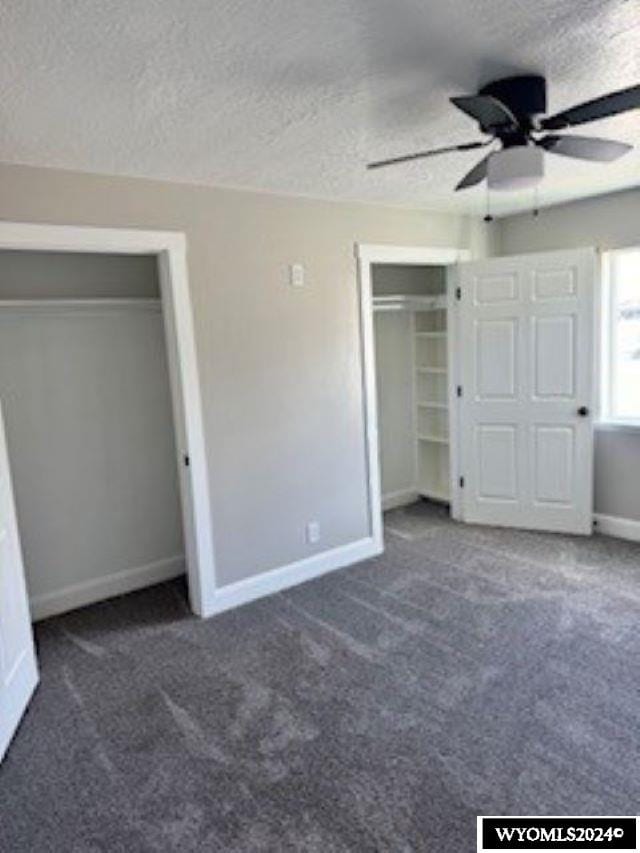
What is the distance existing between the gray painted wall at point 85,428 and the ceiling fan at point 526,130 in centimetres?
242

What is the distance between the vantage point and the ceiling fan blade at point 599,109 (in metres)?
1.77

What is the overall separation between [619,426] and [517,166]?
2759 mm

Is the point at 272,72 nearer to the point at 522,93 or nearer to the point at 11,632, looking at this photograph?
the point at 522,93

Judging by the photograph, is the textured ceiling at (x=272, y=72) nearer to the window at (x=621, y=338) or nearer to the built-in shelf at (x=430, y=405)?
the window at (x=621, y=338)

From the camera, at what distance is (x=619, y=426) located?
4.25 m

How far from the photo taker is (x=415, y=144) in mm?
2729

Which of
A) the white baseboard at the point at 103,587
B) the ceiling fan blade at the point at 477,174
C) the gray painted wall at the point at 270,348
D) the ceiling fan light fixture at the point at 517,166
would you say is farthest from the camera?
the white baseboard at the point at 103,587

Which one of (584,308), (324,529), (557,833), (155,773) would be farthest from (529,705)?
(584,308)

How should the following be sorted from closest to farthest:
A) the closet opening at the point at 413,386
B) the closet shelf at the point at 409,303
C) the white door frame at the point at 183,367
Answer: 1. the white door frame at the point at 183,367
2. the closet shelf at the point at 409,303
3. the closet opening at the point at 413,386

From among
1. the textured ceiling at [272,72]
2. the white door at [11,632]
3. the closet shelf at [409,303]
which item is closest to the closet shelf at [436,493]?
the closet shelf at [409,303]

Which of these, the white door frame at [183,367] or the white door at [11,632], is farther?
the white door frame at [183,367]

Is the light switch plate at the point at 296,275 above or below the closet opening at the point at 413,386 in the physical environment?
above

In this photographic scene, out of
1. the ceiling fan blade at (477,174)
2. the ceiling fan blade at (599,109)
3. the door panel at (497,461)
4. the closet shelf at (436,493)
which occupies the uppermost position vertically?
the ceiling fan blade at (599,109)

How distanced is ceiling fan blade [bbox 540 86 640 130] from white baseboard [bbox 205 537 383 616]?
280 cm
